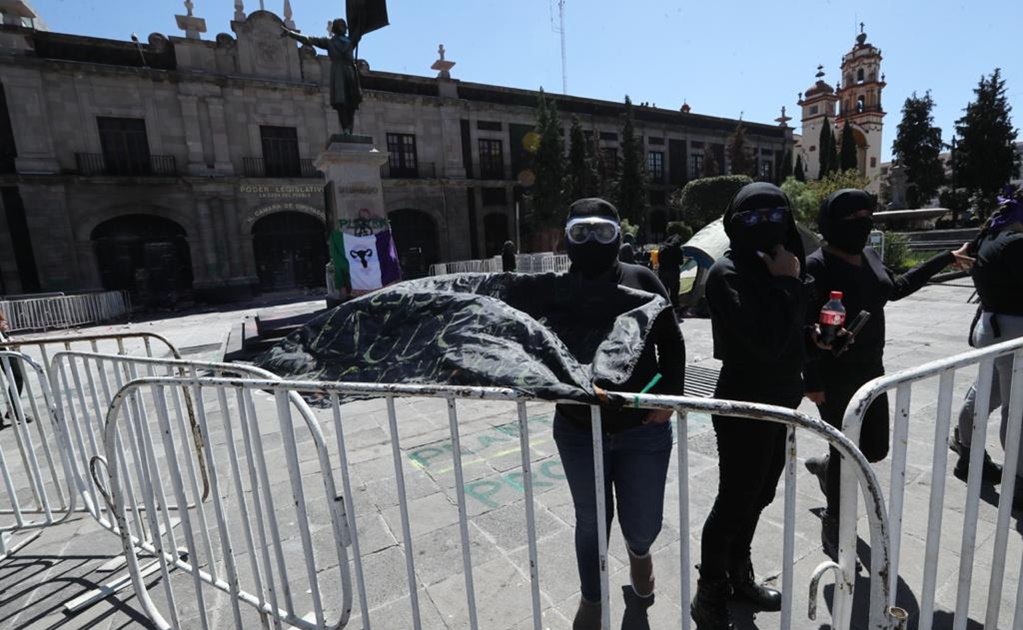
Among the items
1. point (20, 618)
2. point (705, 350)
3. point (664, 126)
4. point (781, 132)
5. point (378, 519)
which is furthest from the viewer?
Result: point (781, 132)

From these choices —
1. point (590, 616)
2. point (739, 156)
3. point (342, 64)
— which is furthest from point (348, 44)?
point (739, 156)

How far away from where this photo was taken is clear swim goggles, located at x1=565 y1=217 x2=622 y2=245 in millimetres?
2201

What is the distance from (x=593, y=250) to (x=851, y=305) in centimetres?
146

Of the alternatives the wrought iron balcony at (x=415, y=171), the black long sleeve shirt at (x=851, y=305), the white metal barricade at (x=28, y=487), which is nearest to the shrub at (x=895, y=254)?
the black long sleeve shirt at (x=851, y=305)

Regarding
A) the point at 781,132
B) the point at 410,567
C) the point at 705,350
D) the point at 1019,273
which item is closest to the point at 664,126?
the point at 781,132

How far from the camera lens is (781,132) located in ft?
152

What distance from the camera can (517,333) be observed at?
1812mm

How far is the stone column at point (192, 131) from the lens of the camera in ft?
69.2

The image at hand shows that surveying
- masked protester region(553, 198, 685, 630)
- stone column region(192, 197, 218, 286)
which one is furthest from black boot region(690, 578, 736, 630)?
stone column region(192, 197, 218, 286)

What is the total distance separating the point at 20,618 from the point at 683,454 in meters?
3.47

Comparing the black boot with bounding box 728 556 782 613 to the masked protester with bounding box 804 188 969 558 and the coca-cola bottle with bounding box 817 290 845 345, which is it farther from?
the coca-cola bottle with bounding box 817 290 845 345

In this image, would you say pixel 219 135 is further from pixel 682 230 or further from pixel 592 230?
pixel 592 230

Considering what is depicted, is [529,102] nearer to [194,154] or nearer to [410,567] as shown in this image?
[194,154]

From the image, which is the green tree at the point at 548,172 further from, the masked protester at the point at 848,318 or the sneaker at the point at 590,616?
the sneaker at the point at 590,616
